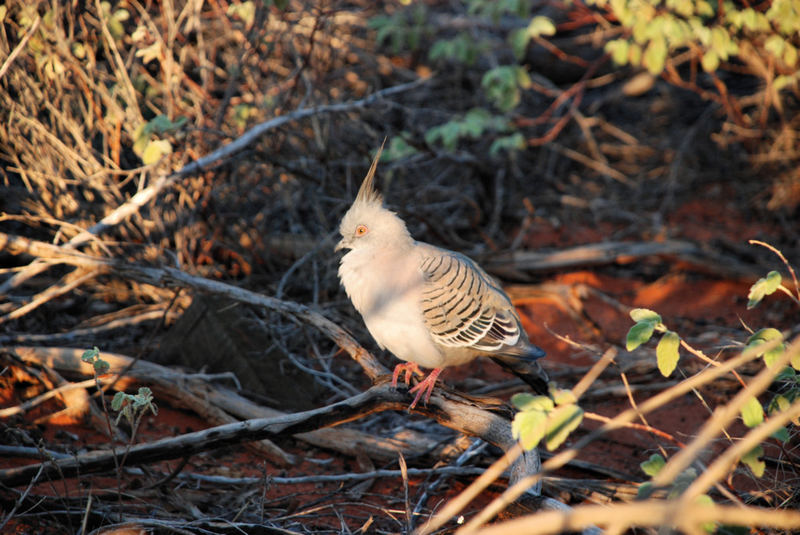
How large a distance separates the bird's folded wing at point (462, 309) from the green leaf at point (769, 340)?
1.41 metres

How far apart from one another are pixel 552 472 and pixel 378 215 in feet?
6.40

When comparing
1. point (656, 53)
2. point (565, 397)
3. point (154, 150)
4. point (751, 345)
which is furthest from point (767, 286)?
point (154, 150)

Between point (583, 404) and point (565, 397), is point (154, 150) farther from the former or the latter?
point (583, 404)

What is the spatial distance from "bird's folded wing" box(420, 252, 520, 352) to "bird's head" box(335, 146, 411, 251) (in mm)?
254

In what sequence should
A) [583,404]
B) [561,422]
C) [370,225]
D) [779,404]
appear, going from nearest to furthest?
[561,422] < [779,404] < [370,225] < [583,404]

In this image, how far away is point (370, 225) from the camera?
390 cm

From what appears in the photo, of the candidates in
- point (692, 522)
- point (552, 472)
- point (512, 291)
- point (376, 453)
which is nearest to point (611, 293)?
point (512, 291)

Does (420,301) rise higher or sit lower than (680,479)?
lower

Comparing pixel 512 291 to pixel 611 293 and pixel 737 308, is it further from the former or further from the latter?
pixel 737 308

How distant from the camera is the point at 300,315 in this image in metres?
3.93

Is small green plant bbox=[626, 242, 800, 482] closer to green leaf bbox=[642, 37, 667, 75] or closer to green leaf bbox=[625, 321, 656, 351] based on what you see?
green leaf bbox=[625, 321, 656, 351]

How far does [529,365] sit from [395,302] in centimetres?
102

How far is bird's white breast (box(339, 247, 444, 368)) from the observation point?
11.4 feet

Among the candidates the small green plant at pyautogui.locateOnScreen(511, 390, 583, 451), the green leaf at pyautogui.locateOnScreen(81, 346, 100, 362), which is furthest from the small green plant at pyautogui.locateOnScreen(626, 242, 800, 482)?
the green leaf at pyautogui.locateOnScreen(81, 346, 100, 362)
